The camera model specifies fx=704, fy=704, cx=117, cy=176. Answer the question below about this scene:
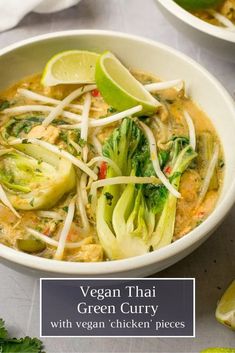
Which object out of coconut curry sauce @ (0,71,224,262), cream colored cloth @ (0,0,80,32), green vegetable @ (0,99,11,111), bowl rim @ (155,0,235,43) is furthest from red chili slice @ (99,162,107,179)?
cream colored cloth @ (0,0,80,32)

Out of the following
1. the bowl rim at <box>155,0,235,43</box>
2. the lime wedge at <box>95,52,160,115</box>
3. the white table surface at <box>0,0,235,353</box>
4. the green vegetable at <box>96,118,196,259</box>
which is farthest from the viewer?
the bowl rim at <box>155,0,235,43</box>

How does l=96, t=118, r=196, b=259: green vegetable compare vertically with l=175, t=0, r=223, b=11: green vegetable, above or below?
below

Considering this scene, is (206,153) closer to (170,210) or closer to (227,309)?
(170,210)

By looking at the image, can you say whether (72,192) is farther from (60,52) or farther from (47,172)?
(60,52)

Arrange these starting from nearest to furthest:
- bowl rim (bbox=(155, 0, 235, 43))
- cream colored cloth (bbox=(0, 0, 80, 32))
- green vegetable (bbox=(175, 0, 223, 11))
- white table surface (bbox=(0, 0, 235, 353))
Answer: white table surface (bbox=(0, 0, 235, 353))
bowl rim (bbox=(155, 0, 235, 43))
green vegetable (bbox=(175, 0, 223, 11))
cream colored cloth (bbox=(0, 0, 80, 32))

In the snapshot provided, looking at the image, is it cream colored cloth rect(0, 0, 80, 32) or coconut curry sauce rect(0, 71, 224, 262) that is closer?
coconut curry sauce rect(0, 71, 224, 262)

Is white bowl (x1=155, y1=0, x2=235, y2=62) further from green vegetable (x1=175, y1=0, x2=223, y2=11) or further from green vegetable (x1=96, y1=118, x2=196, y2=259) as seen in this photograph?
green vegetable (x1=96, y1=118, x2=196, y2=259)

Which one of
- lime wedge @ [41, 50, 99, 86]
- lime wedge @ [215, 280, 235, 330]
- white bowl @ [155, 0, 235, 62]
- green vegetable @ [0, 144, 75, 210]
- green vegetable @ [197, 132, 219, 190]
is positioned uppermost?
white bowl @ [155, 0, 235, 62]
